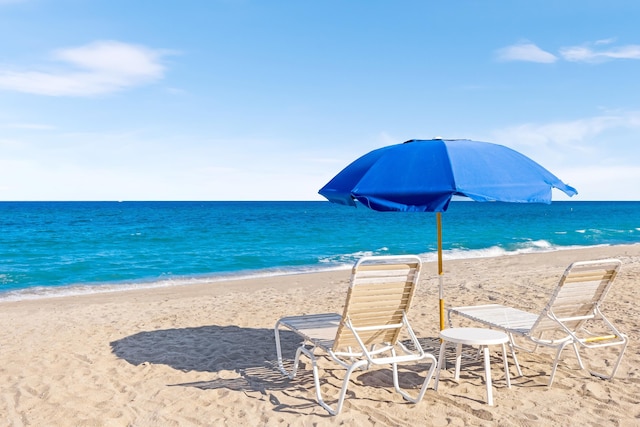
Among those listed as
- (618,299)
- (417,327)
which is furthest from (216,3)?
(618,299)

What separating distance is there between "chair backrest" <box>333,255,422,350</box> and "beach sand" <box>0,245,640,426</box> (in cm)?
55

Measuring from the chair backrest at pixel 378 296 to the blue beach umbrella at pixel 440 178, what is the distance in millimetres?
482

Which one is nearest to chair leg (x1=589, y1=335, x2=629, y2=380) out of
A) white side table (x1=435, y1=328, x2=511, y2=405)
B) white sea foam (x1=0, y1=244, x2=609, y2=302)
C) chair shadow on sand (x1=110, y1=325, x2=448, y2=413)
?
white side table (x1=435, y1=328, x2=511, y2=405)

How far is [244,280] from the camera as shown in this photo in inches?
582

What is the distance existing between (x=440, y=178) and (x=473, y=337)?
1314 mm

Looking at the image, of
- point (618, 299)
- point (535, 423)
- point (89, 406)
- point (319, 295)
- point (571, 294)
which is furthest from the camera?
point (319, 295)

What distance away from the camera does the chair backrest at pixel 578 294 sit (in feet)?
15.0

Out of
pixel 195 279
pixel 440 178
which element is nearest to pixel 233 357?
pixel 440 178

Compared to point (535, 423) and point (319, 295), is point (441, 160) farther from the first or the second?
point (319, 295)

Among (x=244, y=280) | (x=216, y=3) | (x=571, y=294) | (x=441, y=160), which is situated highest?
(x=216, y=3)

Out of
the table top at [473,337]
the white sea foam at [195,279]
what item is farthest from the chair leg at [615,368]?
the white sea foam at [195,279]

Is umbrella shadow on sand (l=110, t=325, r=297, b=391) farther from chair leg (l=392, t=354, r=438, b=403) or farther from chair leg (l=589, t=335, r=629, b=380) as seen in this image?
chair leg (l=589, t=335, r=629, b=380)

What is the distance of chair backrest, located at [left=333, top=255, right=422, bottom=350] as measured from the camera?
4246mm

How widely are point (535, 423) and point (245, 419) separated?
6.95ft
